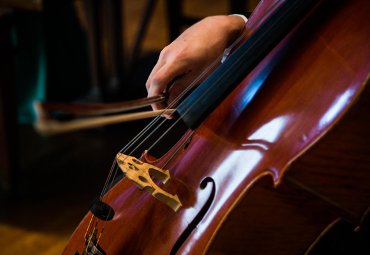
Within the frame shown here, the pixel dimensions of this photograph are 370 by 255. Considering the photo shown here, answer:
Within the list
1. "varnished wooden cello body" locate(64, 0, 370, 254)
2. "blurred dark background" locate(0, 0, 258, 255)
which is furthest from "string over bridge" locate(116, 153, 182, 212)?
"blurred dark background" locate(0, 0, 258, 255)

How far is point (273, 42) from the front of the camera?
1.67 feet

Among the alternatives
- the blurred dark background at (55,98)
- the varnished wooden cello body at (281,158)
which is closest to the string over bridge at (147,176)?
the varnished wooden cello body at (281,158)

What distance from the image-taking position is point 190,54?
2.06 feet

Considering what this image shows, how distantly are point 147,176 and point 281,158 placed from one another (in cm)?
15

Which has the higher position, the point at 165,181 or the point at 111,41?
the point at 165,181

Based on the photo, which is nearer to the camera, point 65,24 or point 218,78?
point 218,78

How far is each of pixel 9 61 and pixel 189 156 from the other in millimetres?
951

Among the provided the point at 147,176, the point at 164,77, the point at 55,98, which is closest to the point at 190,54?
the point at 164,77

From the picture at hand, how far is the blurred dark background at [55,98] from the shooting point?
1381mm

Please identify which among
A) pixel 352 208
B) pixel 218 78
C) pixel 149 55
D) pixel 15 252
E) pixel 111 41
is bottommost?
pixel 15 252

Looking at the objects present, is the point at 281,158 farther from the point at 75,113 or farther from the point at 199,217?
the point at 75,113

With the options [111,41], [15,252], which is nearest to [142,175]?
[15,252]

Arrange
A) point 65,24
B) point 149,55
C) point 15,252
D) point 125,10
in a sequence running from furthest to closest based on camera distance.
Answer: point 125,10 < point 149,55 < point 65,24 < point 15,252

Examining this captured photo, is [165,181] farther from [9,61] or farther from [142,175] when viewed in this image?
[9,61]
